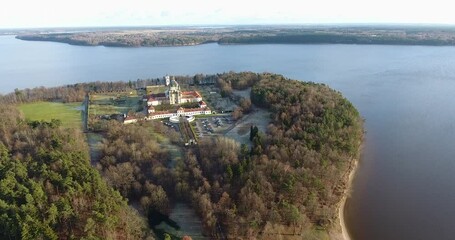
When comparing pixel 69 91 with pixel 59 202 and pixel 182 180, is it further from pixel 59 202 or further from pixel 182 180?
pixel 59 202

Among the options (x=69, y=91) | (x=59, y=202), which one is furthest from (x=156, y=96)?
(x=59, y=202)

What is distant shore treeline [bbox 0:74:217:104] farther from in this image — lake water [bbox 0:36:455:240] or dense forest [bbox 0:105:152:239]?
dense forest [bbox 0:105:152:239]

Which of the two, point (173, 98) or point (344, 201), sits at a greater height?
point (173, 98)

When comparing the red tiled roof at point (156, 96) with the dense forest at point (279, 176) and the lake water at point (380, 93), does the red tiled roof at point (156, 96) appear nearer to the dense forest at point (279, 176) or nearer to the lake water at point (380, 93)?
the dense forest at point (279, 176)

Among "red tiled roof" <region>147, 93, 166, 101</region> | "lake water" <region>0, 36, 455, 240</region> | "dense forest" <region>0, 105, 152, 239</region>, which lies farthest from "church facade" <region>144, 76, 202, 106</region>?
"lake water" <region>0, 36, 455, 240</region>

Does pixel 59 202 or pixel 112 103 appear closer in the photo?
pixel 59 202

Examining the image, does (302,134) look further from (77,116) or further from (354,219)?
(77,116)

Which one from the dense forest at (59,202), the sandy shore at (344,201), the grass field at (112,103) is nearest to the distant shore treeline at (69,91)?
the grass field at (112,103)

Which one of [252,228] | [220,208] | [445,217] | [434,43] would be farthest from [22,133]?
[434,43]
